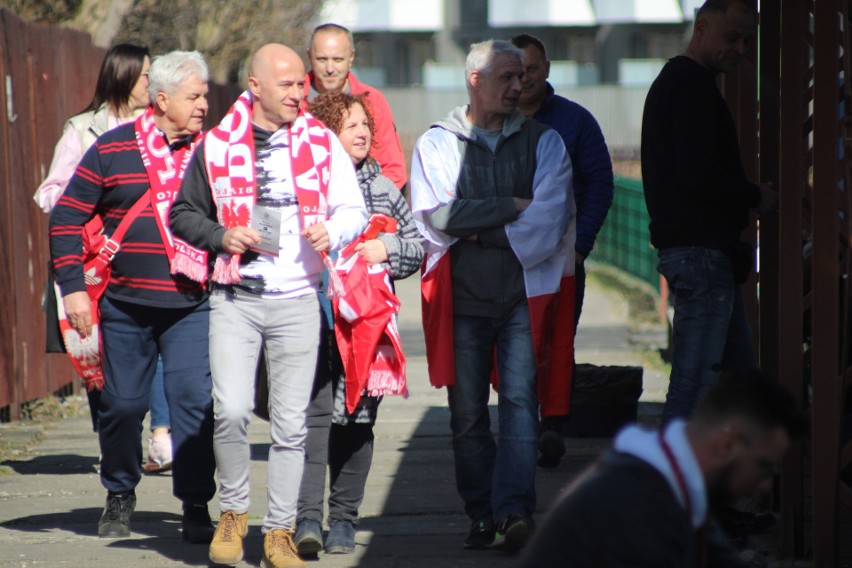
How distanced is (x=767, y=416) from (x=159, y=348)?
3883 millimetres

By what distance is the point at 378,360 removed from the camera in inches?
228

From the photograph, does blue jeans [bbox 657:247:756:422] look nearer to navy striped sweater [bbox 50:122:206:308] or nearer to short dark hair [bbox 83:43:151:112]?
navy striped sweater [bbox 50:122:206:308]

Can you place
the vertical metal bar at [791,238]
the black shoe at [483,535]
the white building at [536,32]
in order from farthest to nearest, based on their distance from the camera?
the white building at [536,32] → the black shoe at [483,535] → the vertical metal bar at [791,238]

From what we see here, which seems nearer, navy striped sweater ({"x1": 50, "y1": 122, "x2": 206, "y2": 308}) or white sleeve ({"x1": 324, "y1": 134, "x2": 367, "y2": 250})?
white sleeve ({"x1": 324, "y1": 134, "x2": 367, "y2": 250})

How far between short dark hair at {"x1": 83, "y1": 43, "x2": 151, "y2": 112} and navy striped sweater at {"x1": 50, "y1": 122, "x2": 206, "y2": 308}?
45.4 inches

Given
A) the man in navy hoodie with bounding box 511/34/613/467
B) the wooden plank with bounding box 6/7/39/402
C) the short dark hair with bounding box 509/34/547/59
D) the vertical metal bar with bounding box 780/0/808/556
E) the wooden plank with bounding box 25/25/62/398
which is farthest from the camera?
the wooden plank with bounding box 25/25/62/398

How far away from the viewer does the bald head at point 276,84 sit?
17.9ft

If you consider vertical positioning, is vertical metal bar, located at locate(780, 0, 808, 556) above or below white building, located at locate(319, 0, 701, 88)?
below

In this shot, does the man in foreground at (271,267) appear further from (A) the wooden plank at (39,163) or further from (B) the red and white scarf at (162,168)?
(A) the wooden plank at (39,163)

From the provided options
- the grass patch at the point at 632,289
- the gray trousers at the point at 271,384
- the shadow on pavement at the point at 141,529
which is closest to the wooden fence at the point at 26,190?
the shadow on pavement at the point at 141,529

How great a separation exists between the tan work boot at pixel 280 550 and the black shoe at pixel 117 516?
1.01m

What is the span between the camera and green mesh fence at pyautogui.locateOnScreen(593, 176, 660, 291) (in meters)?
18.2

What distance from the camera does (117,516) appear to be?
6301 mm

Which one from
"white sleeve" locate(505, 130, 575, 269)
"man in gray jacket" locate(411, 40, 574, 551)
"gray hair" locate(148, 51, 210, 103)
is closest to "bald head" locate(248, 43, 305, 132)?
"gray hair" locate(148, 51, 210, 103)
